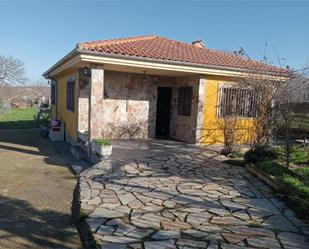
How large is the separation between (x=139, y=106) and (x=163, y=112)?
4.81 ft

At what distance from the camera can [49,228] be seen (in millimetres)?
4840

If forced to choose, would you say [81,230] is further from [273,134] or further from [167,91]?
[167,91]

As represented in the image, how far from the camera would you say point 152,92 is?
517 inches

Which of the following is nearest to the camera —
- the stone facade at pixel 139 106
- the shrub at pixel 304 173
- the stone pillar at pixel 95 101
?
the shrub at pixel 304 173

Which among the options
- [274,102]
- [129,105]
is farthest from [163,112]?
[274,102]

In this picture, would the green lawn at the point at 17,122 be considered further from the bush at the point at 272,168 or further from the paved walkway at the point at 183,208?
the bush at the point at 272,168

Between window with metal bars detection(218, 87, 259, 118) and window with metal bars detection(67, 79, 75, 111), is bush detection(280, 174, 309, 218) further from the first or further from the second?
window with metal bars detection(67, 79, 75, 111)

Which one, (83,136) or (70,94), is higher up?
(70,94)

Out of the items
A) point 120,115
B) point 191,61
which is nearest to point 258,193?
point 191,61

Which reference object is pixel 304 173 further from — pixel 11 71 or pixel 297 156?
pixel 11 71

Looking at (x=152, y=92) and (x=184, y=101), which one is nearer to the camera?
(x=184, y=101)

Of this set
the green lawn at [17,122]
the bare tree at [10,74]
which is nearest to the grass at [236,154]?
the green lawn at [17,122]

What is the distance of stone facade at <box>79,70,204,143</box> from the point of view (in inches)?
471

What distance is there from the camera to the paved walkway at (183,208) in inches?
165
